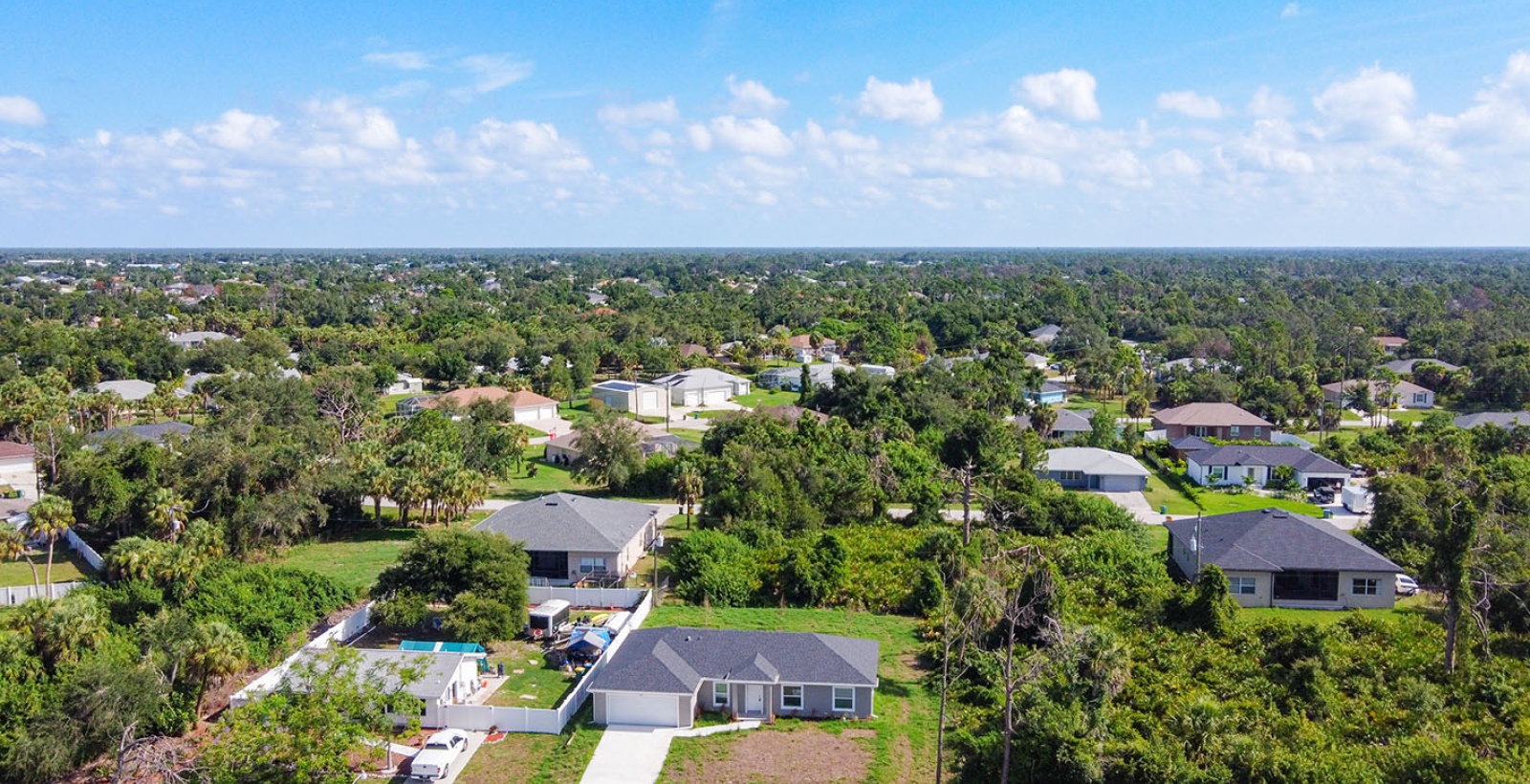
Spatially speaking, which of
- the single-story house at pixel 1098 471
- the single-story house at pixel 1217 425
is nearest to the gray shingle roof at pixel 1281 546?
the single-story house at pixel 1098 471

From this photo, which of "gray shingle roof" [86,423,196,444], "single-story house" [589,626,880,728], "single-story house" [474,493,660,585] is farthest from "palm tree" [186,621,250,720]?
"gray shingle roof" [86,423,196,444]

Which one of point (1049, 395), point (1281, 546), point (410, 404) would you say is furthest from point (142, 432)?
point (1049, 395)

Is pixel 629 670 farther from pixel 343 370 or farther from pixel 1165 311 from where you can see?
pixel 1165 311

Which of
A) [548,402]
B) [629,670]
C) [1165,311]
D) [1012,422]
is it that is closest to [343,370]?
[548,402]

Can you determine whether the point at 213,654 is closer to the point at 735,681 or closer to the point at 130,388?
the point at 735,681

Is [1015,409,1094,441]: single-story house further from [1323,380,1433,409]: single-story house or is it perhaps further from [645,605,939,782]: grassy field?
[645,605,939,782]: grassy field
